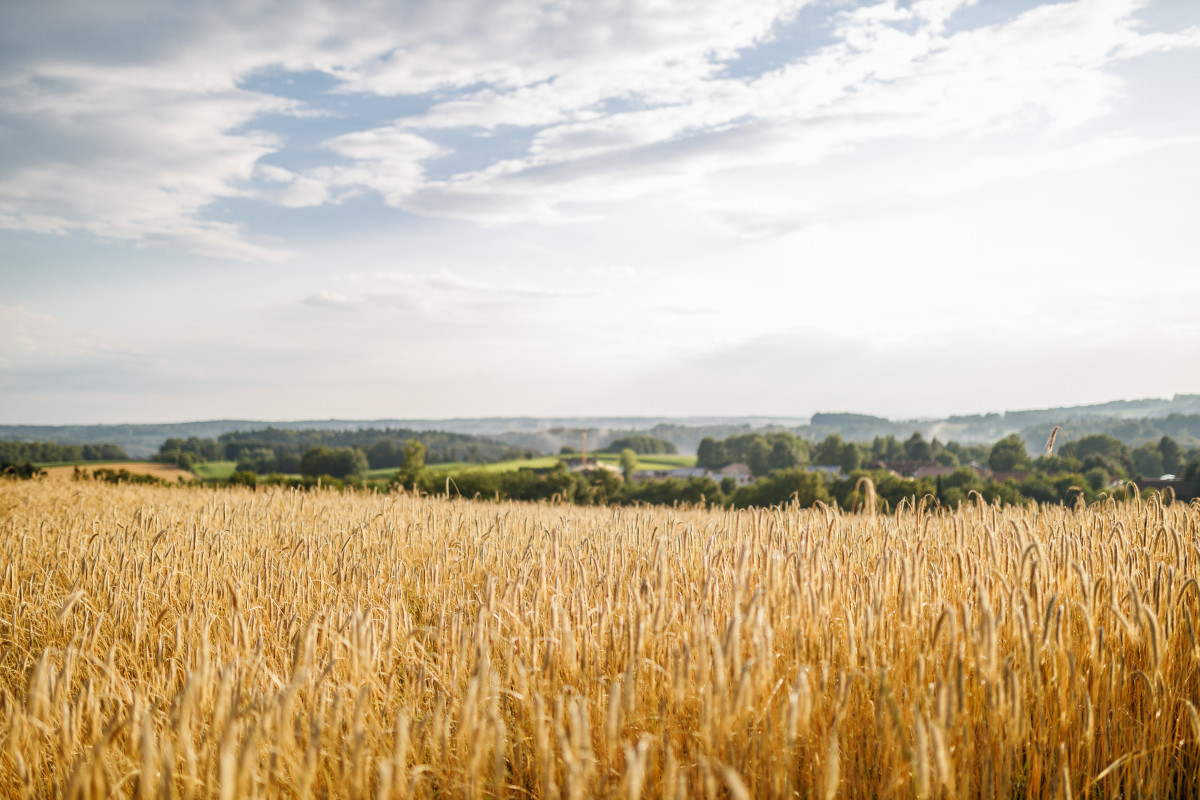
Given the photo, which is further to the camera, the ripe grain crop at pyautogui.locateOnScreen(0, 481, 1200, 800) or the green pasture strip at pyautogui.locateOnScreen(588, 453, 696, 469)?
the green pasture strip at pyautogui.locateOnScreen(588, 453, 696, 469)

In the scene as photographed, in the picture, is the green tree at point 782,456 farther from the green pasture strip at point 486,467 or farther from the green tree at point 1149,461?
the green tree at point 1149,461

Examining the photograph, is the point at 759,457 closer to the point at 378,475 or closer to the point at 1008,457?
the point at 1008,457

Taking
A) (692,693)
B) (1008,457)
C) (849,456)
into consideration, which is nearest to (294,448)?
(849,456)

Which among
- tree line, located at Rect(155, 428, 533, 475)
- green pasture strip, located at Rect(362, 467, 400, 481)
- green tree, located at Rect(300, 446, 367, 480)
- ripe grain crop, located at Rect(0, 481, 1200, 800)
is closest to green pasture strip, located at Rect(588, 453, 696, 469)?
tree line, located at Rect(155, 428, 533, 475)

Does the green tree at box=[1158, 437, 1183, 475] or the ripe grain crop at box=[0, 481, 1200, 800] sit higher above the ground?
the ripe grain crop at box=[0, 481, 1200, 800]

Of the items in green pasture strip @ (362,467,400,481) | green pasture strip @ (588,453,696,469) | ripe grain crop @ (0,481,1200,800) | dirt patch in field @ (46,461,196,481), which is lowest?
green pasture strip @ (588,453,696,469)

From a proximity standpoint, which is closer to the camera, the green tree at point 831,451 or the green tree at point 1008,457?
the green tree at point 1008,457

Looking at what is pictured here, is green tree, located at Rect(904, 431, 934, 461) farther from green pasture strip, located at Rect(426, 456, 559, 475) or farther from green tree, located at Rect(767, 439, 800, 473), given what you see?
green pasture strip, located at Rect(426, 456, 559, 475)

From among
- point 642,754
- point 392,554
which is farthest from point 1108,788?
point 392,554

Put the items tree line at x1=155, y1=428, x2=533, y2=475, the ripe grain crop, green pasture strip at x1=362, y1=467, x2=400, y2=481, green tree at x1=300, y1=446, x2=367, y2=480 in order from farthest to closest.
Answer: tree line at x1=155, y1=428, x2=533, y2=475 < green pasture strip at x1=362, y1=467, x2=400, y2=481 < green tree at x1=300, y1=446, x2=367, y2=480 < the ripe grain crop

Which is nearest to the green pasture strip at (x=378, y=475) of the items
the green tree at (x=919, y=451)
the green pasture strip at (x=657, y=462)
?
the green pasture strip at (x=657, y=462)

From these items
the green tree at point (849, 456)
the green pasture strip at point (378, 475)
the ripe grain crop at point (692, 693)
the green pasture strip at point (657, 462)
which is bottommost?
the green pasture strip at point (657, 462)

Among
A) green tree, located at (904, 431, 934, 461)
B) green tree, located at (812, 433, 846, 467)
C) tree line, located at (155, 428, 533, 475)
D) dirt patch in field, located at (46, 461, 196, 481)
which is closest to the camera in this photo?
dirt patch in field, located at (46, 461, 196, 481)

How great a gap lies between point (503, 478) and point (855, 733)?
44967 millimetres
